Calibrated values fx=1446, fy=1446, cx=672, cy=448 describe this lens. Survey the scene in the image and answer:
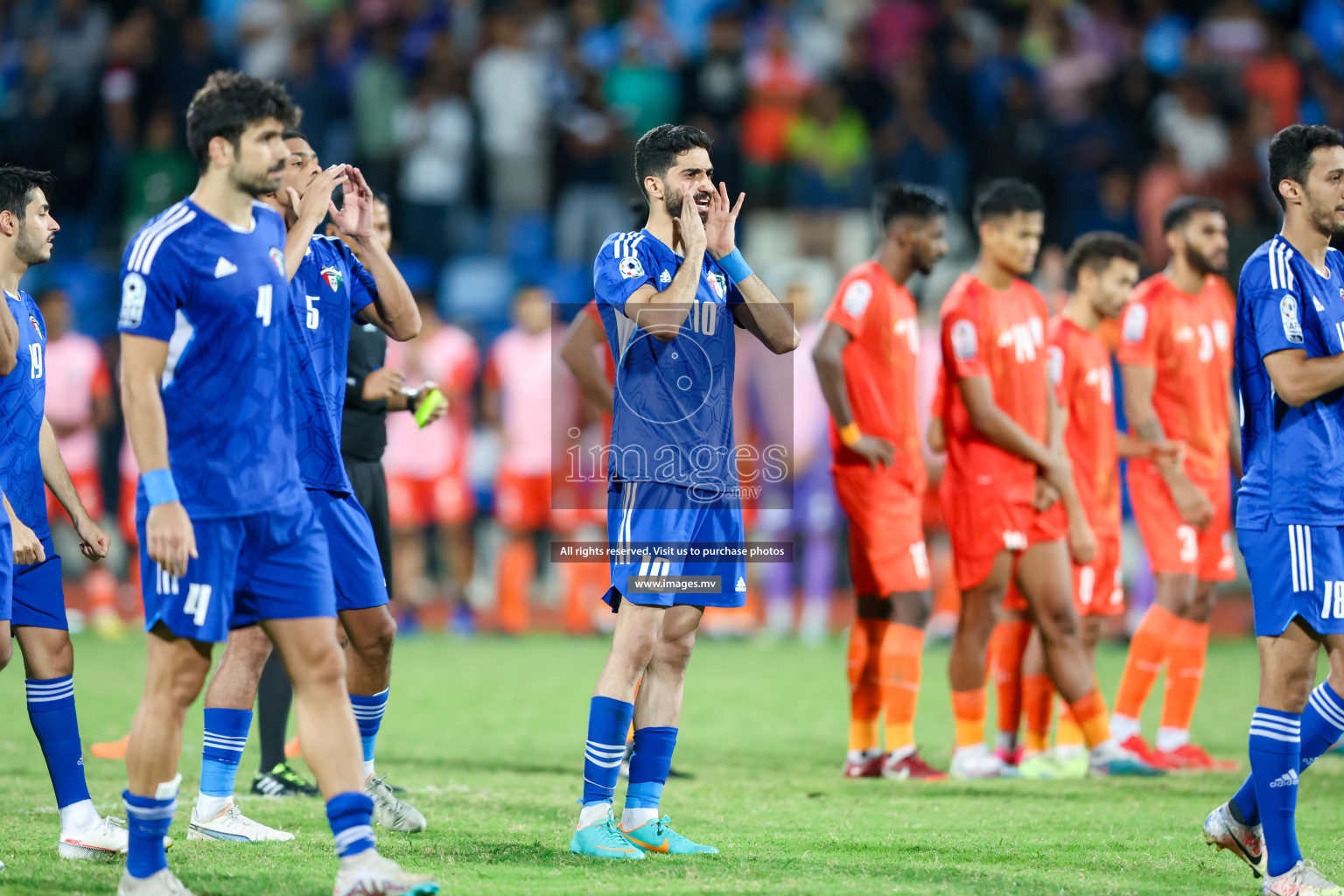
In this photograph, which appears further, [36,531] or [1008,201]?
[1008,201]

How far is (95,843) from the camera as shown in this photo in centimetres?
551

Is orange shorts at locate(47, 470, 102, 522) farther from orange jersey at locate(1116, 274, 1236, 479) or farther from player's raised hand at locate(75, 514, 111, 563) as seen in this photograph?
orange jersey at locate(1116, 274, 1236, 479)

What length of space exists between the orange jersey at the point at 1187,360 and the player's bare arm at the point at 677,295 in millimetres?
4071

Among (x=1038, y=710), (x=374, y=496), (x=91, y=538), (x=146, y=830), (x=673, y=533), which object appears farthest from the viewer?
(x=1038, y=710)

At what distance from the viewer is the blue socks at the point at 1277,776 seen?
501 centimetres

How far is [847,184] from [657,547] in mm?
12706

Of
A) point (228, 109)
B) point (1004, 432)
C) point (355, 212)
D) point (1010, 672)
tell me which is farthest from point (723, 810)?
point (228, 109)

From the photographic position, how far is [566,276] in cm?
1762

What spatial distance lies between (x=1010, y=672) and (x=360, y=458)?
386 cm

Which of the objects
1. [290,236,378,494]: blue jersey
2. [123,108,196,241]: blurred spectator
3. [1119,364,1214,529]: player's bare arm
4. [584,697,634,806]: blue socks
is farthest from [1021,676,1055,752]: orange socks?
[123,108,196,241]: blurred spectator

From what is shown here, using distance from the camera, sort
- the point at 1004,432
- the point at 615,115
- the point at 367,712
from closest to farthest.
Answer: the point at 367,712 → the point at 1004,432 → the point at 615,115

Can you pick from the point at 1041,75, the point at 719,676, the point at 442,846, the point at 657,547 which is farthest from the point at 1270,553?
the point at 1041,75

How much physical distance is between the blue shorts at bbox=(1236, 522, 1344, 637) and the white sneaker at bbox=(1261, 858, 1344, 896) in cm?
80

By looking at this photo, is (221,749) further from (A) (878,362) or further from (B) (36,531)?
(A) (878,362)
